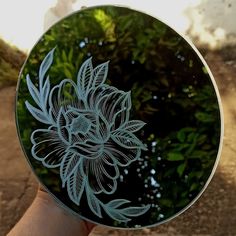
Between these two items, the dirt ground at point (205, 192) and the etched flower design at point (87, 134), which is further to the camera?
the dirt ground at point (205, 192)

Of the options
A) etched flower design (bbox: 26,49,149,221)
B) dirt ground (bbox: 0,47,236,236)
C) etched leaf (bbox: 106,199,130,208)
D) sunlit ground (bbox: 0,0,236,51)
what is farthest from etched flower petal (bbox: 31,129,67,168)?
sunlit ground (bbox: 0,0,236,51)

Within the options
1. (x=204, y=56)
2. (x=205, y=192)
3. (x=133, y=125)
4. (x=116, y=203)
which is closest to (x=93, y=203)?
(x=116, y=203)

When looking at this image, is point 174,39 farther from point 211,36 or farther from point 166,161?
point 211,36

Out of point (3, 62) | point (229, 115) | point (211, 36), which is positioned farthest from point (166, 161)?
point (3, 62)

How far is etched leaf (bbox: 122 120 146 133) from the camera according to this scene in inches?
35.8

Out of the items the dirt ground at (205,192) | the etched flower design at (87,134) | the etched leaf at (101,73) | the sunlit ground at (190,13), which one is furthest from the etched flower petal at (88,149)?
the sunlit ground at (190,13)

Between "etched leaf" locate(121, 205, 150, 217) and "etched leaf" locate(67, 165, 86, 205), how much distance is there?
0.07 meters

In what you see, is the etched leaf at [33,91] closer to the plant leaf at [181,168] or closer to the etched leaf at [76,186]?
→ the etched leaf at [76,186]

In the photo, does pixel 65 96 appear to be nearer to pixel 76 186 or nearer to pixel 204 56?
pixel 76 186

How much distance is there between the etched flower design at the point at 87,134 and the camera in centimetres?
92

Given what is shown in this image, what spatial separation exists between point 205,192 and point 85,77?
2.67 ft

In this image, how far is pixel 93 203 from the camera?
3.11 feet

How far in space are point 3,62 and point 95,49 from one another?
1039 millimetres

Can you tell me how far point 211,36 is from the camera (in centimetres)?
181
